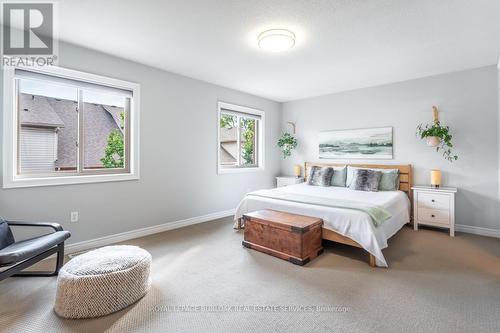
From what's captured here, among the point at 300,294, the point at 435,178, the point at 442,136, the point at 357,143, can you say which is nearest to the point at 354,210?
the point at 300,294

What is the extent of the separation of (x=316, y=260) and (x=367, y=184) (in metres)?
1.98

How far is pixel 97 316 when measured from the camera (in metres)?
1.81

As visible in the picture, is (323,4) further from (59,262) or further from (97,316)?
(59,262)

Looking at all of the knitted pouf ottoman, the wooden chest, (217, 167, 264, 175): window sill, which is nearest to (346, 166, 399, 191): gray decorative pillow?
the wooden chest

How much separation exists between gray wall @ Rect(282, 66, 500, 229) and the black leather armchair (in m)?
4.75

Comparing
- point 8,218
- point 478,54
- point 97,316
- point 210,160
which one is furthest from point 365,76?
point 8,218

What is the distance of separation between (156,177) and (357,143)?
12.3 feet

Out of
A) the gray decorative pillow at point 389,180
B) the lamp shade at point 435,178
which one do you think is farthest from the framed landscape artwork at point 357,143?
the lamp shade at point 435,178

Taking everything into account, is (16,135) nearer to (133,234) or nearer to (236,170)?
(133,234)

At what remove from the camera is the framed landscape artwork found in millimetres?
4547

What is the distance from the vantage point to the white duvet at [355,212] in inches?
103

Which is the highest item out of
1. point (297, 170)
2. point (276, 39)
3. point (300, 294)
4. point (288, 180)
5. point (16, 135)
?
point (276, 39)

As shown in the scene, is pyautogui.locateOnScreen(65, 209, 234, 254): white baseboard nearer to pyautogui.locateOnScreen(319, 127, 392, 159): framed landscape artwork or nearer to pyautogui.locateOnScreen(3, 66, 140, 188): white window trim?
pyautogui.locateOnScreen(3, 66, 140, 188): white window trim

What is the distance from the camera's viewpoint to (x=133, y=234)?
3.50m
